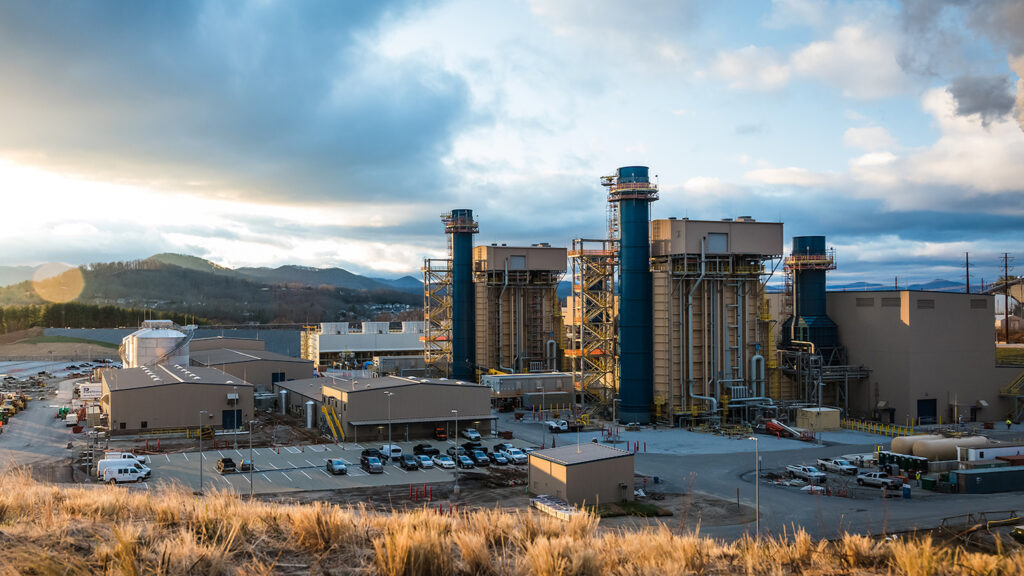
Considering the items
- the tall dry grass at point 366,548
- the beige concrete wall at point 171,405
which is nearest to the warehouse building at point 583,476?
the tall dry grass at point 366,548

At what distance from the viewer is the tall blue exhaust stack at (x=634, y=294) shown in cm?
5666

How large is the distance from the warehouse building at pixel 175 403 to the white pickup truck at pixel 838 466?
36241 millimetres

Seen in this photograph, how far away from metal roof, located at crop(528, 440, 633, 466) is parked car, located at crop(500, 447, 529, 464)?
6.62 meters

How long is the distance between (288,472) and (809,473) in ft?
85.5

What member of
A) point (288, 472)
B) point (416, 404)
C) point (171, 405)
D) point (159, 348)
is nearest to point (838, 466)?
point (416, 404)

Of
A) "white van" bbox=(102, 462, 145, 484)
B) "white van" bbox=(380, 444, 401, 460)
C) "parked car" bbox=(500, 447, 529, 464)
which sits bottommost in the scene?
"parked car" bbox=(500, 447, 529, 464)

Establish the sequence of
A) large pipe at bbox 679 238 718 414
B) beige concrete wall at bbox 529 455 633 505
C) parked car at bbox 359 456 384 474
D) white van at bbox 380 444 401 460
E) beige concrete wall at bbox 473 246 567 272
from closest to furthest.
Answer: beige concrete wall at bbox 529 455 633 505, parked car at bbox 359 456 384 474, white van at bbox 380 444 401 460, large pipe at bbox 679 238 718 414, beige concrete wall at bbox 473 246 567 272

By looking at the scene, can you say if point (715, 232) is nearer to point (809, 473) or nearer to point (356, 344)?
point (809, 473)

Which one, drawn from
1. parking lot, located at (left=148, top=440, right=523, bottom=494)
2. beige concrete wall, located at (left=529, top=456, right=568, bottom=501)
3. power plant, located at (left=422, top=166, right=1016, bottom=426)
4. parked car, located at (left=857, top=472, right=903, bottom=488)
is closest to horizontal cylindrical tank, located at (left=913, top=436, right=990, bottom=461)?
parked car, located at (left=857, top=472, right=903, bottom=488)

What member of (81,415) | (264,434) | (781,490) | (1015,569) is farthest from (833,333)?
(81,415)

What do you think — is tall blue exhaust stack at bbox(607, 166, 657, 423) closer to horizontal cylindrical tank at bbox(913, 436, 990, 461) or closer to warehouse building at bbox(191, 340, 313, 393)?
horizontal cylindrical tank at bbox(913, 436, 990, 461)

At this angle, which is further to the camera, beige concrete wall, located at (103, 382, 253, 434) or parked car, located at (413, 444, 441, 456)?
beige concrete wall, located at (103, 382, 253, 434)

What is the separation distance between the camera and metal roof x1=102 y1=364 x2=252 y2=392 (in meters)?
50.2

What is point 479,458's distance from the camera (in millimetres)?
41250
